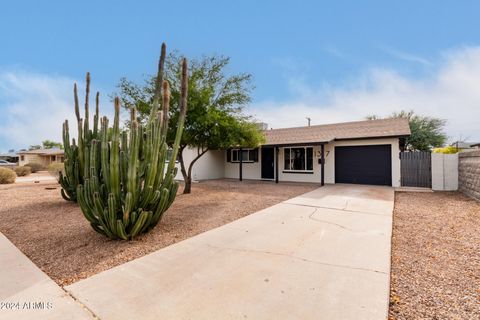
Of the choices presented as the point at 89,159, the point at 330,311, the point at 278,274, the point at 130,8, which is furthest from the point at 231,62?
the point at 330,311

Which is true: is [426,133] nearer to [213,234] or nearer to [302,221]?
[302,221]

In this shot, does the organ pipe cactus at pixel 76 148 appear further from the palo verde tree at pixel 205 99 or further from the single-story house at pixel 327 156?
the single-story house at pixel 327 156

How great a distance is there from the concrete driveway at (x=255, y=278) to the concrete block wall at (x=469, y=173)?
6329 mm

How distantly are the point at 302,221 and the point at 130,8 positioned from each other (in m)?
10.2

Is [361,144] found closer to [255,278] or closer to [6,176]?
[255,278]

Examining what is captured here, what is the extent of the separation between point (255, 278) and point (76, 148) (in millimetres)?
8058

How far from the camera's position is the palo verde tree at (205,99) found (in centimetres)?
948

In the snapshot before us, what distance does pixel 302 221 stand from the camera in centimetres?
602

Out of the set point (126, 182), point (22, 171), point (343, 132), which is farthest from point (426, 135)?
point (22, 171)

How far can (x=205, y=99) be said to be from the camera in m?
9.45

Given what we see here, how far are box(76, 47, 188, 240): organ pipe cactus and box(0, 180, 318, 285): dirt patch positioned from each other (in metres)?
0.42

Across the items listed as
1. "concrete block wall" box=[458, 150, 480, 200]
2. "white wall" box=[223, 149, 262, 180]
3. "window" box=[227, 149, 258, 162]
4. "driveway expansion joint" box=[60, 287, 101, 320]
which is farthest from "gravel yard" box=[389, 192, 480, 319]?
"window" box=[227, 149, 258, 162]

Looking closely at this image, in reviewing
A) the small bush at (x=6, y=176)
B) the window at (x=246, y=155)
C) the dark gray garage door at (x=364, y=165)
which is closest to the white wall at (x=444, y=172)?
the dark gray garage door at (x=364, y=165)

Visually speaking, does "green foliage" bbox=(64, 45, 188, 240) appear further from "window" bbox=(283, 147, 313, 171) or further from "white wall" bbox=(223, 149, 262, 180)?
"white wall" bbox=(223, 149, 262, 180)
